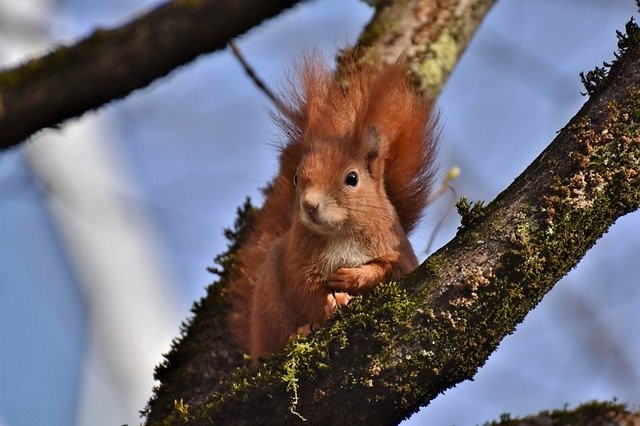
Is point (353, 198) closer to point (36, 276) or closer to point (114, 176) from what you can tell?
point (114, 176)

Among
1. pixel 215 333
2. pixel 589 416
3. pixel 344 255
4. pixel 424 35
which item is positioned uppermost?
pixel 424 35

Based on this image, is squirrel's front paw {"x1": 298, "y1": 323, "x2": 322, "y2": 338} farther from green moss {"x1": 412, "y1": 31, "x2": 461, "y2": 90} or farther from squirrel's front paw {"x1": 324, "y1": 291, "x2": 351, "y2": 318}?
green moss {"x1": 412, "y1": 31, "x2": 461, "y2": 90}

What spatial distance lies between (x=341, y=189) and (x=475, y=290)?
3.18 ft

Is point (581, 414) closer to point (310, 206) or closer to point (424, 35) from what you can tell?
point (310, 206)

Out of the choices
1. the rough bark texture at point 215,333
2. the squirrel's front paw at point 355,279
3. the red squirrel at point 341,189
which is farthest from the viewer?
the rough bark texture at point 215,333

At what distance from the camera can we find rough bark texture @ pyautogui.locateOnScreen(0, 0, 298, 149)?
2.06 metres

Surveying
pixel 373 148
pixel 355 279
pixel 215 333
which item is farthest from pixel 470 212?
pixel 215 333

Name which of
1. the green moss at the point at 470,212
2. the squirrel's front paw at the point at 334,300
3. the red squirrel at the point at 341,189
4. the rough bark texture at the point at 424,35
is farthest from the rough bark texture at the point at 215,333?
the green moss at the point at 470,212

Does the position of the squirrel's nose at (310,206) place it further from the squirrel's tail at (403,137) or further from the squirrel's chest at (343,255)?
the squirrel's tail at (403,137)

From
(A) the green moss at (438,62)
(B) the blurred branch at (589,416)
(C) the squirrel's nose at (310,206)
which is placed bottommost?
(B) the blurred branch at (589,416)

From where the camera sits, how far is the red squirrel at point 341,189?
3197mm

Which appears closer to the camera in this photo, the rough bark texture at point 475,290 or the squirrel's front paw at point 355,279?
the rough bark texture at point 475,290

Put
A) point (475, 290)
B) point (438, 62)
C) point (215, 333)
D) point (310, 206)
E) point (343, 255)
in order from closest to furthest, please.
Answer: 1. point (475, 290)
2. point (310, 206)
3. point (343, 255)
4. point (215, 333)
5. point (438, 62)

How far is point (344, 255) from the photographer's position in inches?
128
